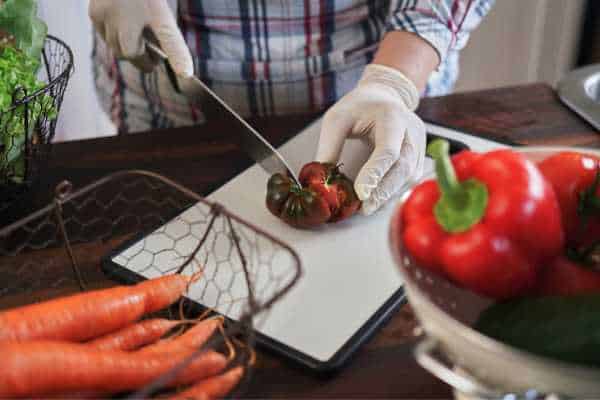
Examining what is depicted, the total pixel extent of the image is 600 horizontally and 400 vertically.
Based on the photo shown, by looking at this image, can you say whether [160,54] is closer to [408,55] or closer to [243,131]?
[243,131]

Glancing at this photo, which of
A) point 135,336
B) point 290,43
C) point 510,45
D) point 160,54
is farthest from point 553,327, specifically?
point 510,45

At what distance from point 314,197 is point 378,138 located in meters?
0.15

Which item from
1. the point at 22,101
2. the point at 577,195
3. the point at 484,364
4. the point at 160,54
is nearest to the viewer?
the point at 484,364

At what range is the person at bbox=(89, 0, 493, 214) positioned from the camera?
1033mm

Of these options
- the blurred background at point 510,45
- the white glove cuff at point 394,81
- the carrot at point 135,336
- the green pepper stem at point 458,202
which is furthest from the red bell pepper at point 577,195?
the blurred background at point 510,45

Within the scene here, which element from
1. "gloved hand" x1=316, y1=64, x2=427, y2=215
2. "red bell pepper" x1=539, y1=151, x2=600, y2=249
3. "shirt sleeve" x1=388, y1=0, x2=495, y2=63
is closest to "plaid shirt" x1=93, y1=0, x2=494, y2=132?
"shirt sleeve" x1=388, y1=0, x2=495, y2=63

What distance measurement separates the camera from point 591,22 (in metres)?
2.16

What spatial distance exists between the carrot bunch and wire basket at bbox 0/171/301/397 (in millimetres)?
50

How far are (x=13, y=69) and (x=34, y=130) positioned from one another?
0.26ft

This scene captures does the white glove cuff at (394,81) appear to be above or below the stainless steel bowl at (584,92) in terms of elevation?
above

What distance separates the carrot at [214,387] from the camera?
1.99ft

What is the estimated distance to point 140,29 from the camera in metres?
1.09

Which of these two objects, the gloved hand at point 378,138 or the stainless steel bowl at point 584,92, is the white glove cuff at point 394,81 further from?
the stainless steel bowl at point 584,92

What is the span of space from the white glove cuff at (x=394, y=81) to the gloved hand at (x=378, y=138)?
0.04 m
